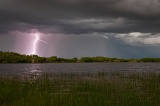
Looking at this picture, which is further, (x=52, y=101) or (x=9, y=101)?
(x=9, y=101)

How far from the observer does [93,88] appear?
84.1ft

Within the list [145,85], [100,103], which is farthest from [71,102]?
[145,85]

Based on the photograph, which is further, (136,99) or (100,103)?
(136,99)

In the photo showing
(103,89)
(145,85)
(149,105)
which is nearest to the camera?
(149,105)

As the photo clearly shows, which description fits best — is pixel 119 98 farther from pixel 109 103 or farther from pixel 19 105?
pixel 19 105

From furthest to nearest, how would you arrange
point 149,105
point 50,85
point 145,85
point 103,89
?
point 145,85 → point 50,85 → point 103,89 → point 149,105

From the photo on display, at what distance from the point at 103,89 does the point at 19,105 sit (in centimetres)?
963

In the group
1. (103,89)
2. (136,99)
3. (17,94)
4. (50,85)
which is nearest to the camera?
(136,99)

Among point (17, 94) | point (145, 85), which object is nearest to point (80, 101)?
point (17, 94)

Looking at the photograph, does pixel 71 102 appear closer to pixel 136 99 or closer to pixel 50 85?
pixel 136 99

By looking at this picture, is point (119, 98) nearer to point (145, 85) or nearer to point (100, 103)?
point (100, 103)

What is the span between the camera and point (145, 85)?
3073cm

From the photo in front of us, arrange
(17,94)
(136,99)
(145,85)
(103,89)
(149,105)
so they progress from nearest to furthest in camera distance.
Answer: (149,105)
(136,99)
(17,94)
(103,89)
(145,85)

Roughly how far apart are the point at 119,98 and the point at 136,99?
4.61 ft
